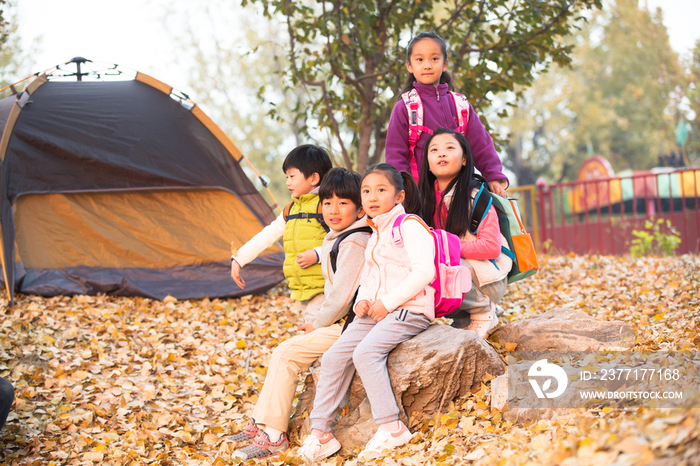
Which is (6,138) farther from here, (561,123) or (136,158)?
(561,123)

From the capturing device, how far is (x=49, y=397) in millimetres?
3410

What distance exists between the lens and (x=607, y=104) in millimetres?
20000

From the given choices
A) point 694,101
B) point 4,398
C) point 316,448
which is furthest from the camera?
point 694,101

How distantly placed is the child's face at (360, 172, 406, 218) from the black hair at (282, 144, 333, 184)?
67 cm

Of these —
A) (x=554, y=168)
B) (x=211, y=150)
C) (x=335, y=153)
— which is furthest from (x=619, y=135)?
(x=211, y=150)

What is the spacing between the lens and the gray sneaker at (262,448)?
103 inches

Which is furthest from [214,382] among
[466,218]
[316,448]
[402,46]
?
[402,46]

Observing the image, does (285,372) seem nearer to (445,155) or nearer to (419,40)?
(445,155)

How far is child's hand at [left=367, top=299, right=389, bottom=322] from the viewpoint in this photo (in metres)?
2.51

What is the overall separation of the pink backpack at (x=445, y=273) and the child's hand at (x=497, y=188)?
25.2 inches

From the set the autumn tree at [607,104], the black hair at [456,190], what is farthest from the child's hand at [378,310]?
the autumn tree at [607,104]

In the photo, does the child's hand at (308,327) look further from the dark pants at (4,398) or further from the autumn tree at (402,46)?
the autumn tree at (402,46)

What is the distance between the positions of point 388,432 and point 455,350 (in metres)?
0.48

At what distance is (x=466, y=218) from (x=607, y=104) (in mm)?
19921
